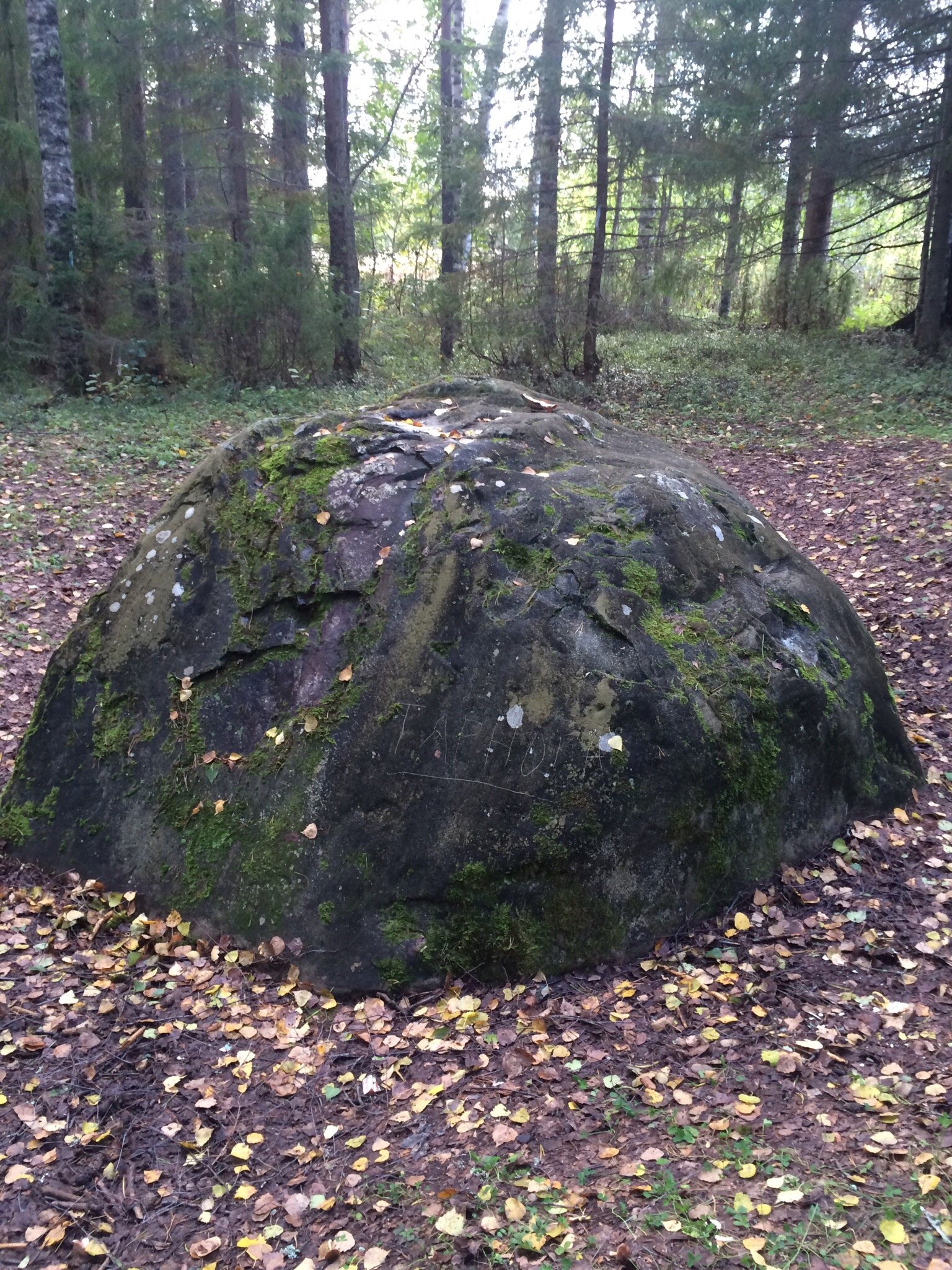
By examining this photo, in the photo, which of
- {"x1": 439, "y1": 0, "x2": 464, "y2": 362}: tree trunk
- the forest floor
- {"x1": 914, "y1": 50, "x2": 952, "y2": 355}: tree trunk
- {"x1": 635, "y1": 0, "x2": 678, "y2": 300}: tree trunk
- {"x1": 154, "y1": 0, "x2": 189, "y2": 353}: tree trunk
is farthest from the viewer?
{"x1": 439, "y1": 0, "x2": 464, "y2": 362}: tree trunk

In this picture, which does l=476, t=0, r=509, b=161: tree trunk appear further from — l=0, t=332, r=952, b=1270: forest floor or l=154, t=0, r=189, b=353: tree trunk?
l=0, t=332, r=952, b=1270: forest floor

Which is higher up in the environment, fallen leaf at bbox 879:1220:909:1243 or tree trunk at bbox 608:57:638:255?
tree trunk at bbox 608:57:638:255

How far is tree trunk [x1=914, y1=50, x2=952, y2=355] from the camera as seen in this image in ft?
41.0

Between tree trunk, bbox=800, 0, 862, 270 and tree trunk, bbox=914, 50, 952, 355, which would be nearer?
tree trunk, bbox=914, 50, 952, 355

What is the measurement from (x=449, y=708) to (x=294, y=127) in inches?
640

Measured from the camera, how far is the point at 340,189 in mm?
14547

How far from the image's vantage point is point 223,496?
5059 millimetres

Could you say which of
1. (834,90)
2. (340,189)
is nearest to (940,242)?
(834,90)

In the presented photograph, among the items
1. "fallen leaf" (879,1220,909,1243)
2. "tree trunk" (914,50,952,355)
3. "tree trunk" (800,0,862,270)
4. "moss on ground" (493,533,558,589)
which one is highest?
"tree trunk" (800,0,862,270)

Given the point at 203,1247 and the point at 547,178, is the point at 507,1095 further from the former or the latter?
the point at 547,178

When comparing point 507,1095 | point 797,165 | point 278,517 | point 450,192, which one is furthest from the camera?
point 450,192

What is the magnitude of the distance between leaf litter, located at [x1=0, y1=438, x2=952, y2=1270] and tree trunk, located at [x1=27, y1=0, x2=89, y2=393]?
35.3 feet

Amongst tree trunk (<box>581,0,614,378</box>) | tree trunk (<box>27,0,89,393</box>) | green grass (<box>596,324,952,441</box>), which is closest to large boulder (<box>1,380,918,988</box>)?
green grass (<box>596,324,952,441</box>)

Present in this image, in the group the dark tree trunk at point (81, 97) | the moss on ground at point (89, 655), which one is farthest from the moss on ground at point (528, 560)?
the dark tree trunk at point (81, 97)
